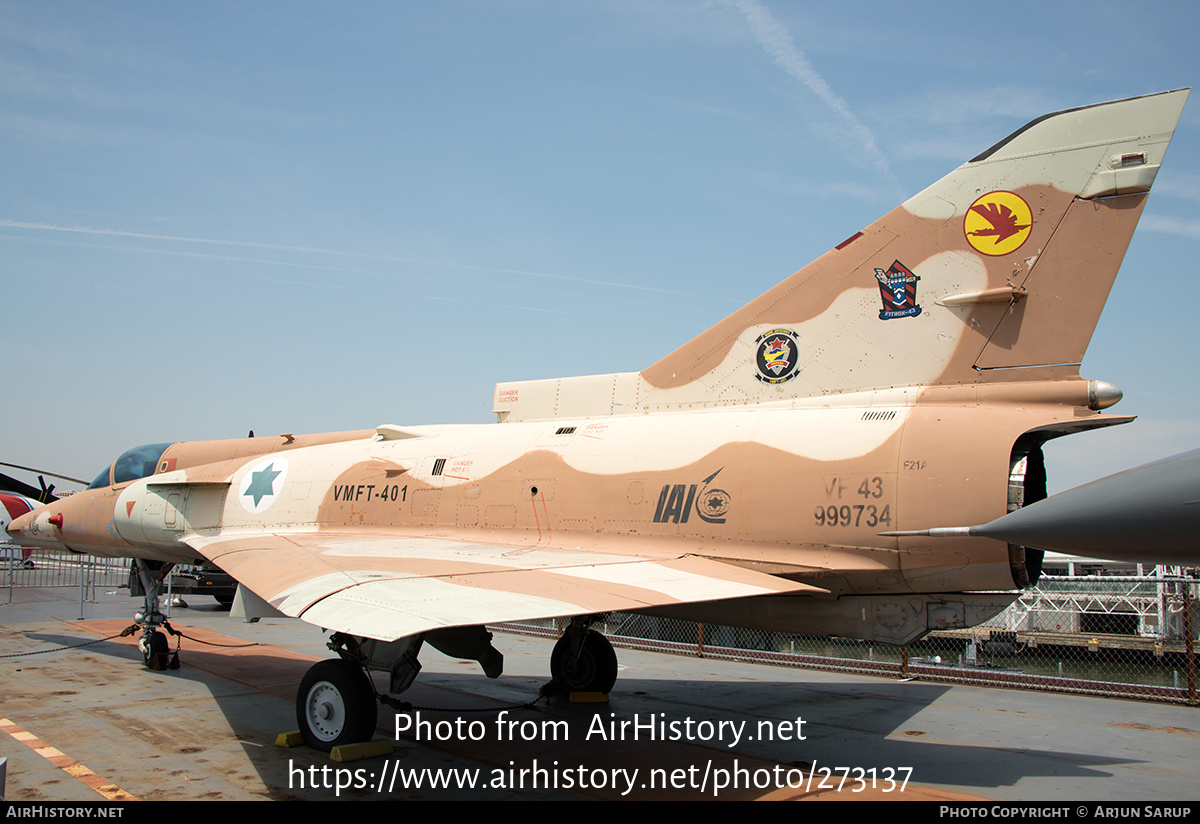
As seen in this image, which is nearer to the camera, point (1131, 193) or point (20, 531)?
point (1131, 193)

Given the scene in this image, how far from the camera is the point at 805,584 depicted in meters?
6.76

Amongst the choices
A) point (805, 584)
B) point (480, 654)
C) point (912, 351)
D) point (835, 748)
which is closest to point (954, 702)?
point (835, 748)

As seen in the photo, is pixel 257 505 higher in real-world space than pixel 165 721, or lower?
higher

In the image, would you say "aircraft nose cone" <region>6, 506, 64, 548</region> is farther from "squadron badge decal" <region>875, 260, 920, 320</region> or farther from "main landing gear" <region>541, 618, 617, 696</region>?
"squadron badge decal" <region>875, 260, 920, 320</region>

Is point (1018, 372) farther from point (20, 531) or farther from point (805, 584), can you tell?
point (20, 531)

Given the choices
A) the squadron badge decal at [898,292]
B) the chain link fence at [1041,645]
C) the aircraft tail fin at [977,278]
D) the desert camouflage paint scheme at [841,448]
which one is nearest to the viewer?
the desert camouflage paint scheme at [841,448]

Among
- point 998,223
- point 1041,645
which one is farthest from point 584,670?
point 1041,645

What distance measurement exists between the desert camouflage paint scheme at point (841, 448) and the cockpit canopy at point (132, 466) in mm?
5094

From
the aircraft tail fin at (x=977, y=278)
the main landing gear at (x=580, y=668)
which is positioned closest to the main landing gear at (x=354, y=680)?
the main landing gear at (x=580, y=668)

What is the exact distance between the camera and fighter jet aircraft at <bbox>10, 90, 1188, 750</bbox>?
6238mm

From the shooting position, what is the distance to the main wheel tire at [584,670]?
941 cm

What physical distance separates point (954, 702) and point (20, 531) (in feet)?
46.7

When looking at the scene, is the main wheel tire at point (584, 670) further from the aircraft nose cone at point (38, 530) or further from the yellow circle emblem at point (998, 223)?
the aircraft nose cone at point (38, 530)
